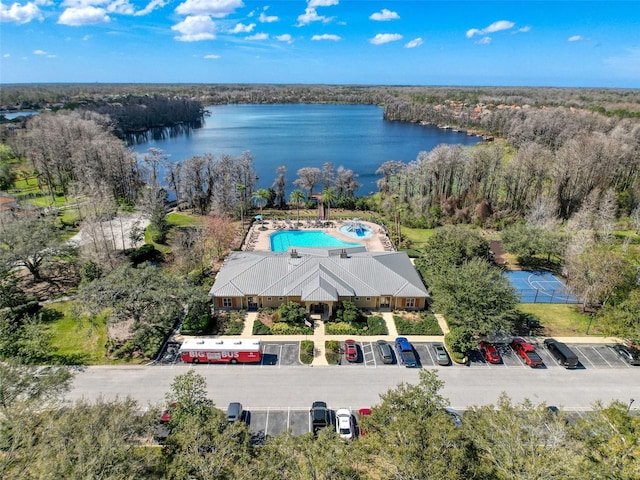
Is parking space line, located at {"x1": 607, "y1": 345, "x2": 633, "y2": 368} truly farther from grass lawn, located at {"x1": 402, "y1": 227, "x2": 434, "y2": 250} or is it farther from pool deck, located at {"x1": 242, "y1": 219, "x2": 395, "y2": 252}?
pool deck, located at {"x1": 242, "y1": 219, "x2": 395, "y2": 252}

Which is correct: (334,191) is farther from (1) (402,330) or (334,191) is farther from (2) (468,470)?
(2) (468,470)

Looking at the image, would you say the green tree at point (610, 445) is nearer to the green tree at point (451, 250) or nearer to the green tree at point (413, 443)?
Result: the green tree at point (413, 443)

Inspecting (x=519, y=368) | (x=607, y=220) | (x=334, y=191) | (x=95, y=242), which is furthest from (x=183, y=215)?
(x=607, y=220)

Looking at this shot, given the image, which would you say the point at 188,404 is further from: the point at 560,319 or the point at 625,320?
the point at 560,319

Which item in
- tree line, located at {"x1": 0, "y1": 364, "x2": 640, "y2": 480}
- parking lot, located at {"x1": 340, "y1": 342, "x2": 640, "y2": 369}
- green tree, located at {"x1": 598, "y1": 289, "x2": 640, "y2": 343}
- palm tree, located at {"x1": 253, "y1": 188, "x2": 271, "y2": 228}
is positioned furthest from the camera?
palm tree, located at {"x1": 253, "y1": 188, "x2": 271, "y2": 228}

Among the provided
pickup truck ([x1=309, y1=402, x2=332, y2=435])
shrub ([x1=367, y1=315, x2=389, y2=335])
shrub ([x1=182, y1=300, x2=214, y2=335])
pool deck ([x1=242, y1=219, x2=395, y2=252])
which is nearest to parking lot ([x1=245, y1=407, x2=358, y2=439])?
pickup truck ([x1=309, y1=402, x2=332, y2=435])

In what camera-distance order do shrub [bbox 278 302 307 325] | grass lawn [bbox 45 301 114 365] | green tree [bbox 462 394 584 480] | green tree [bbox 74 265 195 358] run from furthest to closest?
shrub [bbox 278 302 307 325]
grass lawn [bbox 45 301 114 365]
green tree [bbox 74 265 195 358]
green tree [bbox 462 394 584 480]

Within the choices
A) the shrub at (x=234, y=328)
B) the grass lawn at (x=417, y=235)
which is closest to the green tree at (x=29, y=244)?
the shrub at (x=234, y=328)
